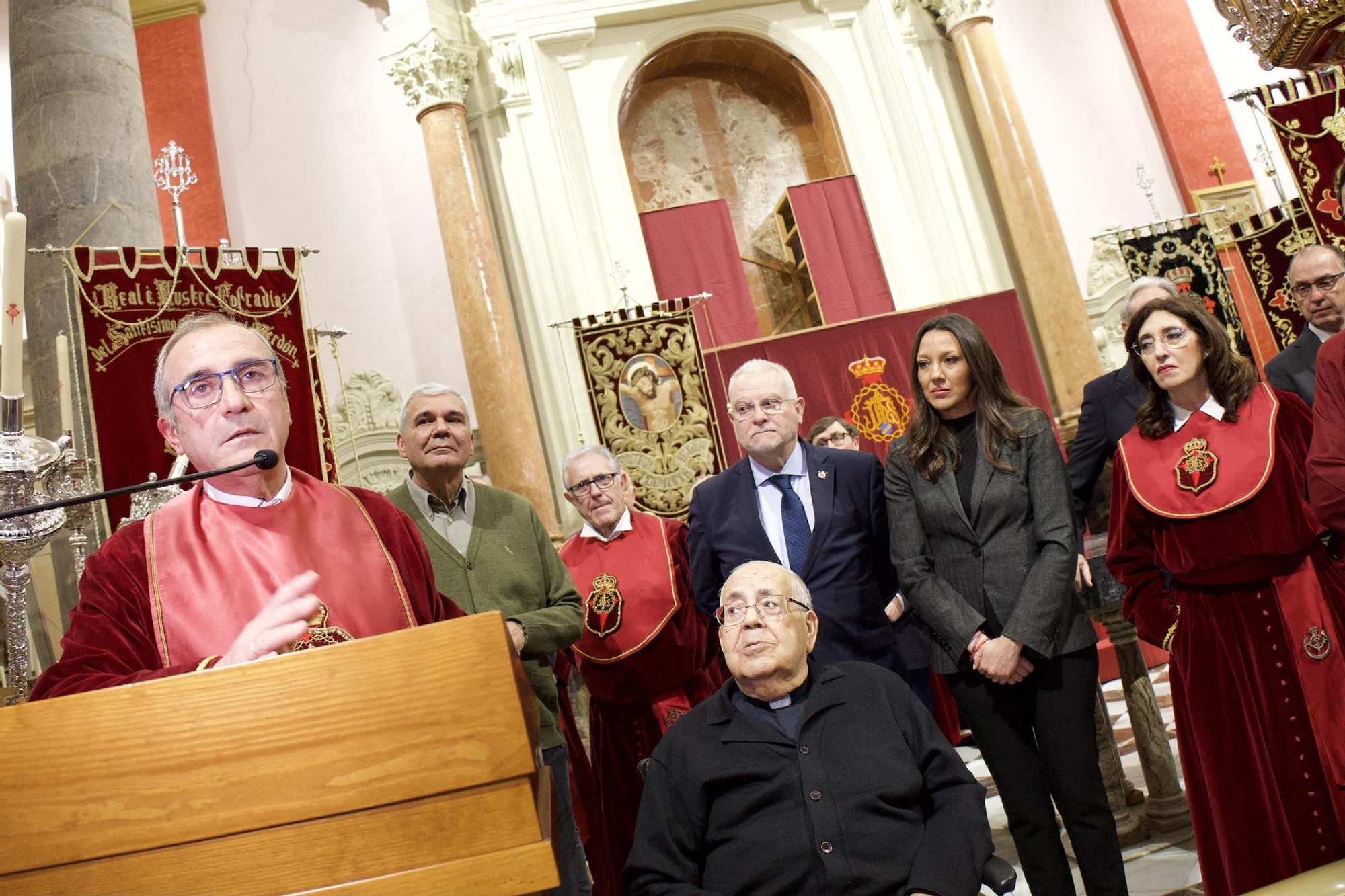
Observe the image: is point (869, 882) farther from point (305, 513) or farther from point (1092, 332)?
point (1092, 332)

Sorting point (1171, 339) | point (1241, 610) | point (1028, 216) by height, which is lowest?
point (1241, 610)

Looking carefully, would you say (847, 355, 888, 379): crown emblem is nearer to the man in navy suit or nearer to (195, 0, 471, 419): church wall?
(195, 0, 471, 419): church wall

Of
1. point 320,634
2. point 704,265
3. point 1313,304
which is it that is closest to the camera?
point 320,634

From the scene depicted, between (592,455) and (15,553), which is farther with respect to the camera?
(592,455)

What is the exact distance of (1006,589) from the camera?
9.04 feet

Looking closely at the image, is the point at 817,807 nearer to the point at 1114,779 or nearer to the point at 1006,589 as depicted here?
the point at 1006,589

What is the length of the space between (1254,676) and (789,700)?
1.24m

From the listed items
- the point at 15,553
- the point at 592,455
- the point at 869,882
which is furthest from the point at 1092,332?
the point at 15,553

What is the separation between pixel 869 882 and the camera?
2.12m

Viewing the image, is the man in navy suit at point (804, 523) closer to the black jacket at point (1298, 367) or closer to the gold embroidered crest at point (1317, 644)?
the gold embroidered crest at point (1317, 644)

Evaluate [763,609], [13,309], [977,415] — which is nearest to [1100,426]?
[977,415]

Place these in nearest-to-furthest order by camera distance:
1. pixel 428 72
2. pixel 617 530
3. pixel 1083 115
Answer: pixel 617 530 → pixel 428 72 → pixel 1083 115

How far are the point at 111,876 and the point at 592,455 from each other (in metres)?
2.91

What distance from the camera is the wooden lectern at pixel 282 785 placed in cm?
111
